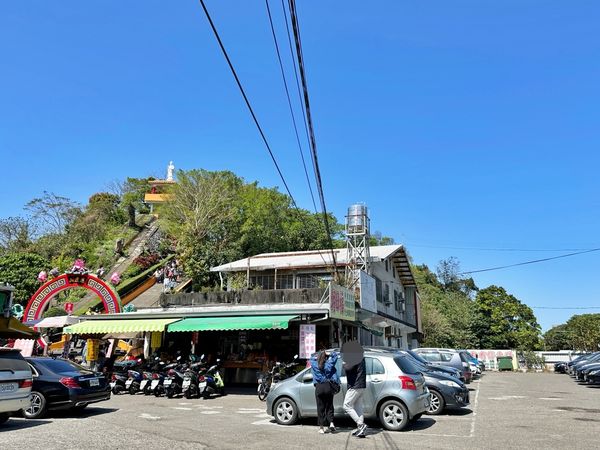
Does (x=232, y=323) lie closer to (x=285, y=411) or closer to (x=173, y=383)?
(x=173, y=383)

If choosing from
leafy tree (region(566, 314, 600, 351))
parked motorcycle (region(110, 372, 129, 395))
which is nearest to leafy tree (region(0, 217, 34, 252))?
parked motorcycle (region(110, 372, 129, 395))

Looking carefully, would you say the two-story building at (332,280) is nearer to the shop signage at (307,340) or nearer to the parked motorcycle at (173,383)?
the shop signage at (307,340)

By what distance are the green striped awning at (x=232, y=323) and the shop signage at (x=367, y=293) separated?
625 centimetres

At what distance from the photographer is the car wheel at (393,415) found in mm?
9133

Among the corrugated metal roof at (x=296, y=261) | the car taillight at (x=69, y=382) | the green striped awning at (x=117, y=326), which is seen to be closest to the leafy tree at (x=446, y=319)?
the corrugated metal roof at (x=296, y=261)

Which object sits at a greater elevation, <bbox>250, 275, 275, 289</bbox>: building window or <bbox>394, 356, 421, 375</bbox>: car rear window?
<bbox>250, 275, 275, 289</bbox>: building window

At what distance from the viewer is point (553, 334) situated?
80750 millimetres

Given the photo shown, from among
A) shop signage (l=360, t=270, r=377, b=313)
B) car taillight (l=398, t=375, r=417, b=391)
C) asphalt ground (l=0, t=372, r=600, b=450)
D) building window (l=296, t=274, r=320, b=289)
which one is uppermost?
building window (l=296, t=274, r=320, b=289)

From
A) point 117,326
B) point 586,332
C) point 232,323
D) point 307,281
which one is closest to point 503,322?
point 586,332

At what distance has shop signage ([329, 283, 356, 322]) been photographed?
54.2 feet

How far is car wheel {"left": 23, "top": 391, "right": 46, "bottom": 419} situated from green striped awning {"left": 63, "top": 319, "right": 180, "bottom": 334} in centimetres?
668

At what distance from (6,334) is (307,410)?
39.6ft

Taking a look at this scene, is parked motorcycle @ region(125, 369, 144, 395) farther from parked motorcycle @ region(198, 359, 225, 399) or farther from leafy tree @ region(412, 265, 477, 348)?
leafy tree @ region(412, 265, 477, 348)

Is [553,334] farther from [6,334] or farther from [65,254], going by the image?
[6,334]
